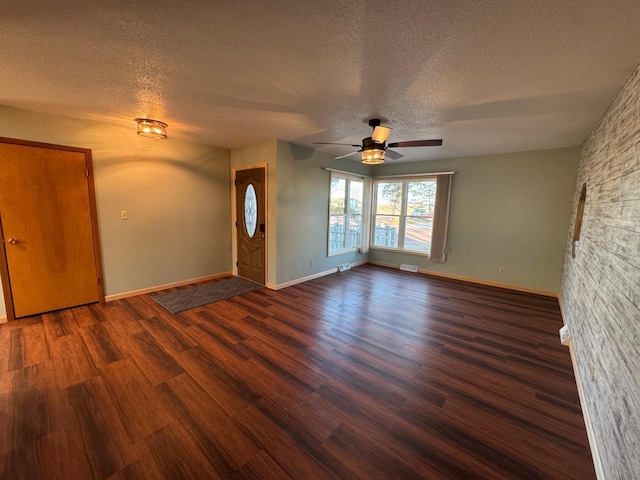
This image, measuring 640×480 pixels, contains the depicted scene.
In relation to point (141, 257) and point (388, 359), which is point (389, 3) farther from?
point (141, 257)

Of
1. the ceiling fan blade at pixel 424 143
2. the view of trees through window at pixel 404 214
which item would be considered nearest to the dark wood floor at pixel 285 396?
the ceiling fan blade at pixel 424 143

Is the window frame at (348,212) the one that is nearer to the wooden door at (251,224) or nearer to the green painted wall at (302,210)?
the green painted wall at (302,210)

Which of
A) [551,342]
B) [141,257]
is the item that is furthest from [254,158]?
[551,342]

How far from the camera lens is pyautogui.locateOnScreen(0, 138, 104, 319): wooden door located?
2.91m

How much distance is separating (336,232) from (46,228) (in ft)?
Result: 14.3

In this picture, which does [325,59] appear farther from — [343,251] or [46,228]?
[343,251]

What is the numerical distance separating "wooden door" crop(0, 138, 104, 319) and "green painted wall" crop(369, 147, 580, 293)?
5.75 metres

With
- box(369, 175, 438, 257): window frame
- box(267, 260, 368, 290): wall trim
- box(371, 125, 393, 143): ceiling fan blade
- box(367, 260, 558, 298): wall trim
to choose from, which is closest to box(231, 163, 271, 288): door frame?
box(267, 260, 368, 290): wall trim

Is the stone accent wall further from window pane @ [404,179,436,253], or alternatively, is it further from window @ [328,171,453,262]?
window pane @ [404,179,436,253]

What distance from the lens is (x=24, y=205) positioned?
9.73 feet

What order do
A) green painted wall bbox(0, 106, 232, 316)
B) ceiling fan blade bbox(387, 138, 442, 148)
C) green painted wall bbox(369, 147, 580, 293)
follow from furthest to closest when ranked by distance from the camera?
green painted wall bbox(369, 147, 580, 293) < green painted wall bbox(0, 106, 232, 316) < ceiling fan blade bbox(387, 138, 442, 148)

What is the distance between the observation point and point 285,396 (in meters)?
1.95

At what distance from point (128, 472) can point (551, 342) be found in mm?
3859

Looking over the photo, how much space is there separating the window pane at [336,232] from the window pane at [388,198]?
1.19 metres
